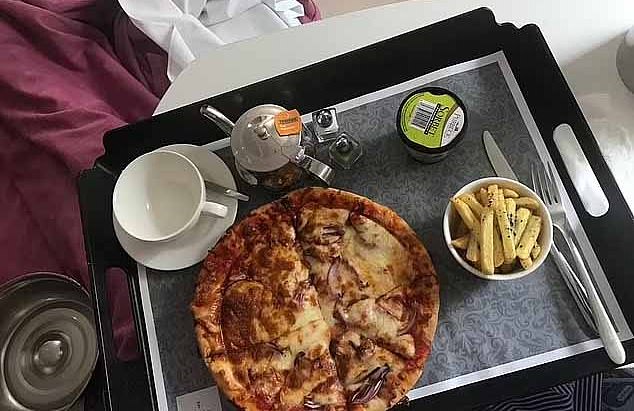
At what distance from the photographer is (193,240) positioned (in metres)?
1.09

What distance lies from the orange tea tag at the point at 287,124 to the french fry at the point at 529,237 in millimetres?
308

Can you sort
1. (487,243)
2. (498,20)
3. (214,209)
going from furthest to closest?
(498,20)
(214,209)
(487,243)

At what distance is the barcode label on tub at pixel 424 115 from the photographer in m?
1.04

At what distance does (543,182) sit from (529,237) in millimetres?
116

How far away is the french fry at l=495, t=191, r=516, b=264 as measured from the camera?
0.94 m

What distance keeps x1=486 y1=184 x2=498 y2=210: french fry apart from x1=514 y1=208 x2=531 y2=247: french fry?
32 millimetres

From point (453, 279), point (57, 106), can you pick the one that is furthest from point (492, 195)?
point (57, 106)

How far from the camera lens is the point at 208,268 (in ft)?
3.40

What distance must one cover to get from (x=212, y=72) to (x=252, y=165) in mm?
259

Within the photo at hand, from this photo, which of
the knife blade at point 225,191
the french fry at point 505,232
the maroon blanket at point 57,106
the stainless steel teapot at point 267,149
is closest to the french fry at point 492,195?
the french fry at point 505,232

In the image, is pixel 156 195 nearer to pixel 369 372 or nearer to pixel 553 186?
pixel 369 372

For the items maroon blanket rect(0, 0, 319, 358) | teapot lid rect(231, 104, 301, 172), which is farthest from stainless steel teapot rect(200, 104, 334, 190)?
maroon blanket rect(0, 0, 319, 358)

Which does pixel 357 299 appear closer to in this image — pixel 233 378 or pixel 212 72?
pixel 233 378

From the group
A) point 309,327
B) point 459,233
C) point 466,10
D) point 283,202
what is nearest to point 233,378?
point 309,327
